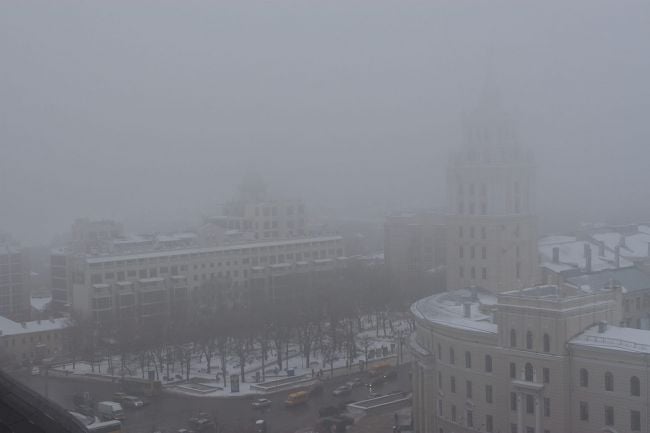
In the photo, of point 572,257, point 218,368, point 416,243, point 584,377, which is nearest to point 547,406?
point 584,377

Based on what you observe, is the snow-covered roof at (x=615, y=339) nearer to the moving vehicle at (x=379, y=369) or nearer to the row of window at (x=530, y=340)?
the row of window at (x=530, y=340)

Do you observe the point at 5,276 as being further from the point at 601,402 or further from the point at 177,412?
the point at 601,402

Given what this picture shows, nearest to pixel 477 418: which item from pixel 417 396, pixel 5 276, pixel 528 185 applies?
pixel 417 396

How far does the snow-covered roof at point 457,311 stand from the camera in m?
13.6

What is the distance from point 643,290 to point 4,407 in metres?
18.3

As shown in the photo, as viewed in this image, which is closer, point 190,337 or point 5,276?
point 190,337

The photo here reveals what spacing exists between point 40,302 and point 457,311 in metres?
21.1

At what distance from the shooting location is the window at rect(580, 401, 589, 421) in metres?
11.9

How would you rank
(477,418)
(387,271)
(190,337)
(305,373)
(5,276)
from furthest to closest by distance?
(387,271) < (5,276) < (190,337) < (305,373) < (477,418)

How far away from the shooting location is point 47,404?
231 centimetres

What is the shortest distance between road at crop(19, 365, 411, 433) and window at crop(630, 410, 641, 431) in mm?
6323

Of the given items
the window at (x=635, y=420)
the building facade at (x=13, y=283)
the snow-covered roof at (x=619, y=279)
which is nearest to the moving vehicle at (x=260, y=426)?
the window at (x=635, y=420)

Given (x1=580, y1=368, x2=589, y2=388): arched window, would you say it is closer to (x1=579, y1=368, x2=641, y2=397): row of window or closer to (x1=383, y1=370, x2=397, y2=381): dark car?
(x1=579, y1=368, x2=641, y2=397): row of window

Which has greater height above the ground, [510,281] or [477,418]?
[510,281]
